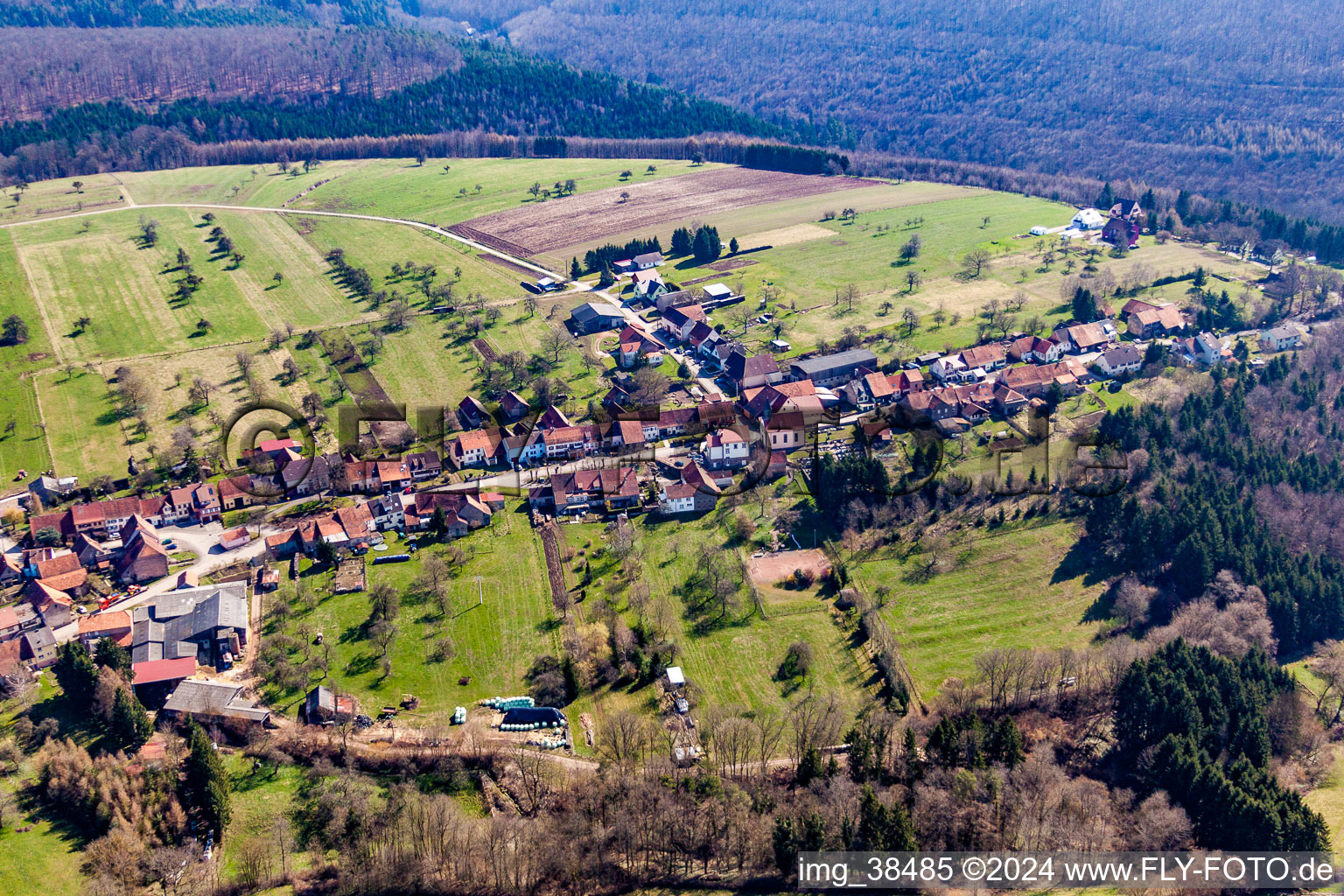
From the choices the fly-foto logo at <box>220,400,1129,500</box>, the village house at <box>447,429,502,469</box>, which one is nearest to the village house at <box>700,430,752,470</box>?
the fly-foto logo at <box>220,400,1129,500</box>

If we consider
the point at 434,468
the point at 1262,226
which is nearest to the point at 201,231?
the point at 434,468

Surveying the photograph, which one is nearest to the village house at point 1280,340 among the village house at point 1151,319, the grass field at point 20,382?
the village house at point 1151,319

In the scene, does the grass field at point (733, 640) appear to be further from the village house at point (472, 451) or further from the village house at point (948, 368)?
the village house at point (948, 368)

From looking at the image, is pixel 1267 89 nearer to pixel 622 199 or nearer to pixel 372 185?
pixel 622 199

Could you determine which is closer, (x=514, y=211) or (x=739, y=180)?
(x=514, y=211)

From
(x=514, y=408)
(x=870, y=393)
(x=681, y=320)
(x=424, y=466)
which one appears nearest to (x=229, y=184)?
(x=681, y=320)

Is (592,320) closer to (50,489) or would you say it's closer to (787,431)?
(787,431)
